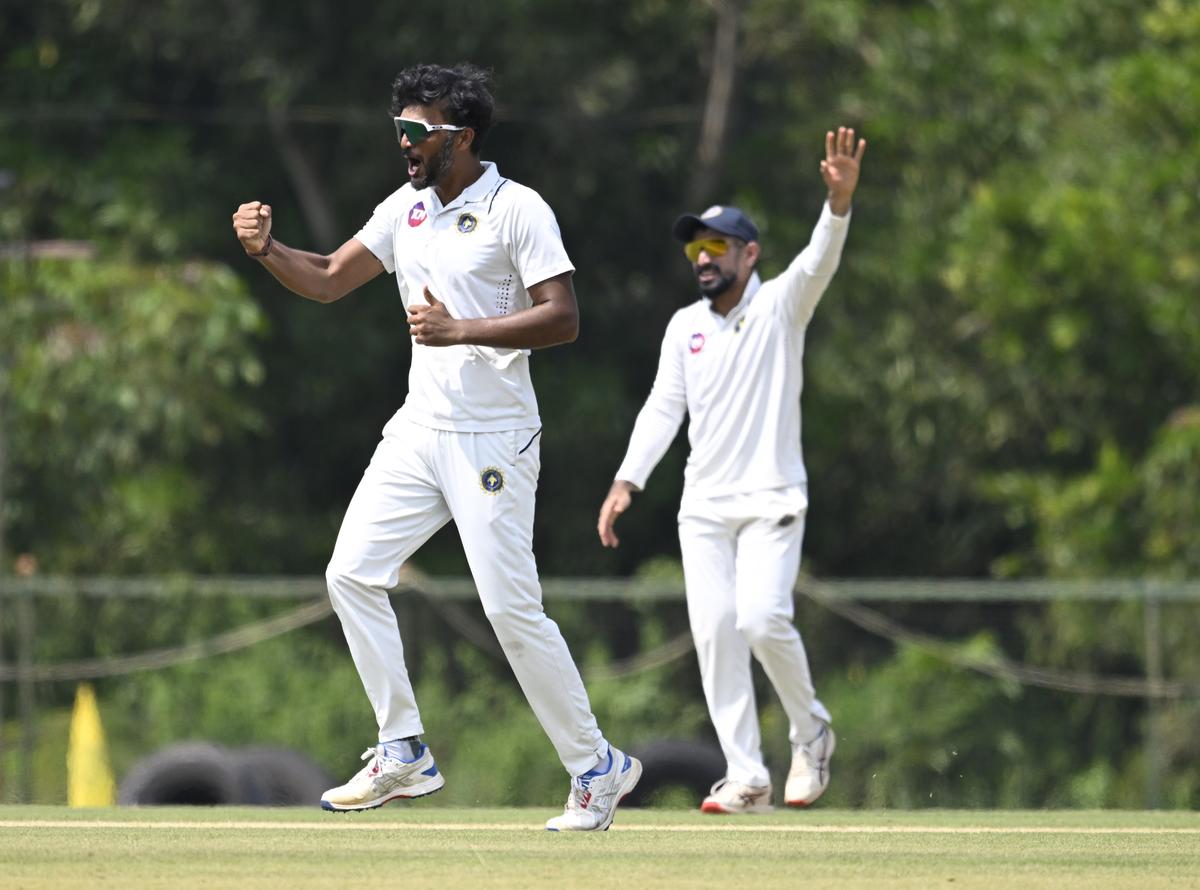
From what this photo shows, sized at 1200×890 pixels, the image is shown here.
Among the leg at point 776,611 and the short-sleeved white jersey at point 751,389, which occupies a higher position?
the short-sleeved white jersey at point 751,389

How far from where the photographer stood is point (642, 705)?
1662 cm

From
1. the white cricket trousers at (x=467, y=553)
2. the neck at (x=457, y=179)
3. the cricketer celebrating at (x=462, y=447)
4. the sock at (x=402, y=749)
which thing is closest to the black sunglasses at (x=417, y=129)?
the cricketer celebrating at (x=462, y=447)

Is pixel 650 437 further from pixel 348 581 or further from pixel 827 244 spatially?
pixel 348 581

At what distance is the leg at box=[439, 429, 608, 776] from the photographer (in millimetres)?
7316

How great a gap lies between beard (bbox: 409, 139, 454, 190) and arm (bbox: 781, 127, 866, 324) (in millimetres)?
1643

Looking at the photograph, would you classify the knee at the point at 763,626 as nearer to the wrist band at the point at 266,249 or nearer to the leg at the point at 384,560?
the leg at the point at 384,560

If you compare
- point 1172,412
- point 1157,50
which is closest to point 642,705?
point 1172,412

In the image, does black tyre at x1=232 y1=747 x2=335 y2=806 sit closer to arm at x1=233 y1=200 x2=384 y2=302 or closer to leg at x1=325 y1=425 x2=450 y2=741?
leg at x1=325 y1=425 x2=450 y2=741

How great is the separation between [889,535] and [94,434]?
297 inches

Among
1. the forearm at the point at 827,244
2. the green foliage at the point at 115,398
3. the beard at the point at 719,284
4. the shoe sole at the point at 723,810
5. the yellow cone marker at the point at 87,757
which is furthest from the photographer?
the green foliage at the point at 115,398

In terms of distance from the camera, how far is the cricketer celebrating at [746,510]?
924 cm

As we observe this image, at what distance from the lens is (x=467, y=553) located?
7438mm

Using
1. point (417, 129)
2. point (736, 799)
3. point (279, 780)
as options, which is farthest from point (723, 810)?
point (279, 780)

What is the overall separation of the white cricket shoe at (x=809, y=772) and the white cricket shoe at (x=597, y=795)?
180cm
